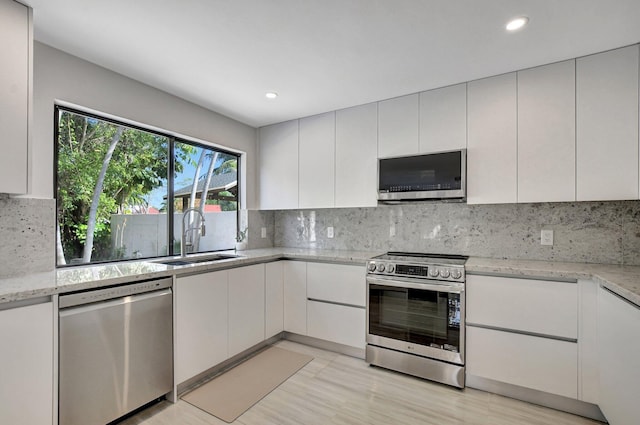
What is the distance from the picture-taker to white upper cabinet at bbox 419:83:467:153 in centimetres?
255

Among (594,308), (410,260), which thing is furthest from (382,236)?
(594,308)

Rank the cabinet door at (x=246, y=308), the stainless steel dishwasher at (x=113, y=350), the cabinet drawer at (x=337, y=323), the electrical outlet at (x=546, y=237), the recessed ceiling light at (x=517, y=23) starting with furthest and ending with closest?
1. the cabinet drawer at (x=337, y=323)
2. the cabinet door at (x=246, y=308)
3. the electrical outlet at (x=546, y=237)
4. the recessed ceiling light at (x=517, y=23)
5. the stainless steel dishwasher at (x=113, y=350)

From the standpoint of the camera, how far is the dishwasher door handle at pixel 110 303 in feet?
5.30

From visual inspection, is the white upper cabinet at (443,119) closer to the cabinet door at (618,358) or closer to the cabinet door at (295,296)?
the cabinet door at (618,358)

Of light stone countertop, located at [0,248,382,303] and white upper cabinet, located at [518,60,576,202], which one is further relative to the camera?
white upper cabinet, located at [518,60,576,202]

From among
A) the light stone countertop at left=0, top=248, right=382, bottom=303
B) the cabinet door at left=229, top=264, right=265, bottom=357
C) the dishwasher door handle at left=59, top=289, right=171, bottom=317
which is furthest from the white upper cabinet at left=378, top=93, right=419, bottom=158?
the dishwasher door handle at left=59, top=289, right=171, bottom=317

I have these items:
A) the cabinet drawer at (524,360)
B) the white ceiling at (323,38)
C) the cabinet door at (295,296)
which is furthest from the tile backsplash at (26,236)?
the cabinet drawer at (524,360)

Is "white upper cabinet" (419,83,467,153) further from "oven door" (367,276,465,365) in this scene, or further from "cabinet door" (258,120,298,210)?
"cabinet door" (258,120,298,210)

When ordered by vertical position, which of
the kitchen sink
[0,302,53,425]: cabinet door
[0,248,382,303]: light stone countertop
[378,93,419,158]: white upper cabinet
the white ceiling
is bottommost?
[0,302,53,425]: cabinet door

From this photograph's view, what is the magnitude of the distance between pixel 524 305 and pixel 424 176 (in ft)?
4.01

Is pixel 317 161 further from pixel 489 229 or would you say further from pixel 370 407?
pixel 370 407

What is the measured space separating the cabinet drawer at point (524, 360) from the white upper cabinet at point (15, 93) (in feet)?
9.96

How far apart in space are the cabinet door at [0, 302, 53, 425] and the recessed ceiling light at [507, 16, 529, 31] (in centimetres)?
296

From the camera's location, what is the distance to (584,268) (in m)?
2.07
